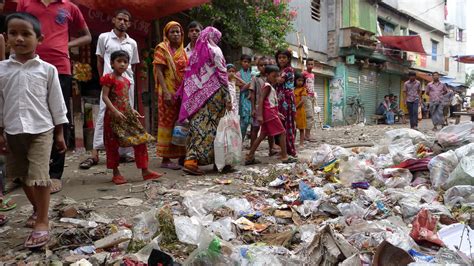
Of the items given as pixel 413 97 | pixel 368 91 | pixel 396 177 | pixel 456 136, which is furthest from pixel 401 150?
pixel 368 91

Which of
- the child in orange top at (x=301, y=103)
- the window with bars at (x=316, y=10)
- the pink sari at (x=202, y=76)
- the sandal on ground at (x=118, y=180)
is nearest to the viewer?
the sandal on ground at (x=118, y=180)

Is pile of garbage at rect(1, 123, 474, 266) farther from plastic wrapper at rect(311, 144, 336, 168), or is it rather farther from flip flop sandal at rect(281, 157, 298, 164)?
flip flop sandal at rect(281, 157, 298, 164)

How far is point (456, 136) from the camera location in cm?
470

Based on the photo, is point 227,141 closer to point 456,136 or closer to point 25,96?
point 25,96

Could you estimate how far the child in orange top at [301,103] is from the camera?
701 cm

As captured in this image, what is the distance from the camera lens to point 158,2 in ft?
20.0

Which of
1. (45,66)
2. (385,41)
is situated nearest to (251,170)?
(45,66)

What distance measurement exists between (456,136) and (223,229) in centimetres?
353

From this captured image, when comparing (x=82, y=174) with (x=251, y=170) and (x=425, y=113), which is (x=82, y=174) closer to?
(x=251, y=170)

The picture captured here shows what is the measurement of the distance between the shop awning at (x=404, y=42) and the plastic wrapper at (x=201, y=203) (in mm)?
16141

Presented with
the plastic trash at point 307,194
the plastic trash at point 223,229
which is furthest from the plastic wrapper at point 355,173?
the plastic trash at point 223,229

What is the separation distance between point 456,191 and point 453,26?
28587mm

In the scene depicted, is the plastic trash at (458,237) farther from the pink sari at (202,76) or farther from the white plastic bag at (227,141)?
the pink sari at (202,76)

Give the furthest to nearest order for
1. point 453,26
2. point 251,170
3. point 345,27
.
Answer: point 453,26 < point 345,27 < point 251,170
